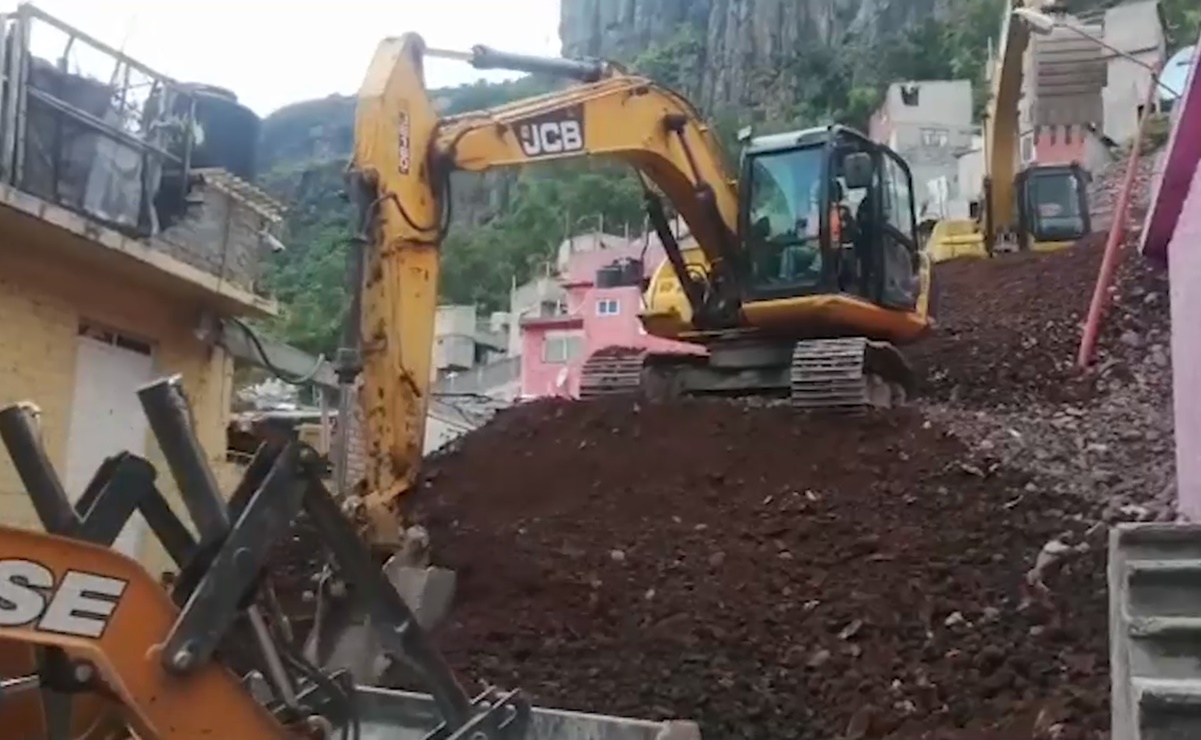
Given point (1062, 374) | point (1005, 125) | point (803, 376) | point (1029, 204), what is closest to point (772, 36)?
point (1029, 204)

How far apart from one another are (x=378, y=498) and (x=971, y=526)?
327cm

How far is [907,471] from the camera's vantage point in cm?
867

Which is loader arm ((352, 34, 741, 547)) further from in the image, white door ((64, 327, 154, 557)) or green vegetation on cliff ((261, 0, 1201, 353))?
green vegetation on cliff ((261, 0, 1201, 353))

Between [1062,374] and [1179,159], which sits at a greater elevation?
[1179,159]

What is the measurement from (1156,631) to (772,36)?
219 ft

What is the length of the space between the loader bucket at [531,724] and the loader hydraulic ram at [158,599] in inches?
38.4

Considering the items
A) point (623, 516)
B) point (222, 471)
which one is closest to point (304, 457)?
point (623, 516)

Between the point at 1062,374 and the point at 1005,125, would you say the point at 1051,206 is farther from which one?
the point at 1062,374

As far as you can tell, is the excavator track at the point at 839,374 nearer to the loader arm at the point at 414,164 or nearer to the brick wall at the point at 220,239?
the loader arm at the point at 414,164

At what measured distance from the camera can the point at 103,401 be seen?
34.9ft

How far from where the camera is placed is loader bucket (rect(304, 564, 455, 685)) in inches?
182

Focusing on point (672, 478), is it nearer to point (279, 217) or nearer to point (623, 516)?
point (623, 516)

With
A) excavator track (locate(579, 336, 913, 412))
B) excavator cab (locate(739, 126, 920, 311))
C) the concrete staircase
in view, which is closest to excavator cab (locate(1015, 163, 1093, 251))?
excavator track (locate(579, 336, 913, 412))

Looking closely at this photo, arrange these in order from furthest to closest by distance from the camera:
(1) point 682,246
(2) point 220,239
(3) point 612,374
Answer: (3) point 612,374
(2) point 220,239
(1) point 682,246
